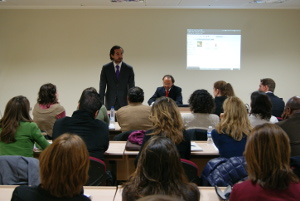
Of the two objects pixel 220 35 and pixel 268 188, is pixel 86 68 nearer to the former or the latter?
pixel 220 35

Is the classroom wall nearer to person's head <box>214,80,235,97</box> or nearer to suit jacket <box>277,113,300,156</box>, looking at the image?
person's head <box>214,80,235,97</box>

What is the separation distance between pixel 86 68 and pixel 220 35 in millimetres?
3265

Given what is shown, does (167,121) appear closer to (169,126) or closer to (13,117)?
(169,126)

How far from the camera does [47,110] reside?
139 inches

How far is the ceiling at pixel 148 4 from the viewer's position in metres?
6.11

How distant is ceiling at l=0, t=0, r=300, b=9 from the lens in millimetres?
6114

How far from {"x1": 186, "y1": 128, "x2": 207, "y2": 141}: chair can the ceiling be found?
370 cm

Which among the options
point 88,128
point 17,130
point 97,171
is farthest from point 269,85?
point 17,130

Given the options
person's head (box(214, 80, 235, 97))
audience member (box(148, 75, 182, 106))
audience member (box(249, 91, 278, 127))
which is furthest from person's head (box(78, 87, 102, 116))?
audience member (box(148, 75, 182, 106))

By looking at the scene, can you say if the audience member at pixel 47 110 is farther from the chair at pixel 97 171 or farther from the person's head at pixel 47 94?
the chair at pixel 97 171

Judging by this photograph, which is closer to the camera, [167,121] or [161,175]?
[161,175]

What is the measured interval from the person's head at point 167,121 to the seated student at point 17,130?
3.46ft

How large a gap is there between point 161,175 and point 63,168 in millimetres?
460

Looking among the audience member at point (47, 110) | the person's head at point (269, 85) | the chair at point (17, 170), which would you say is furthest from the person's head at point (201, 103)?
the person's head at point (269, 85)
